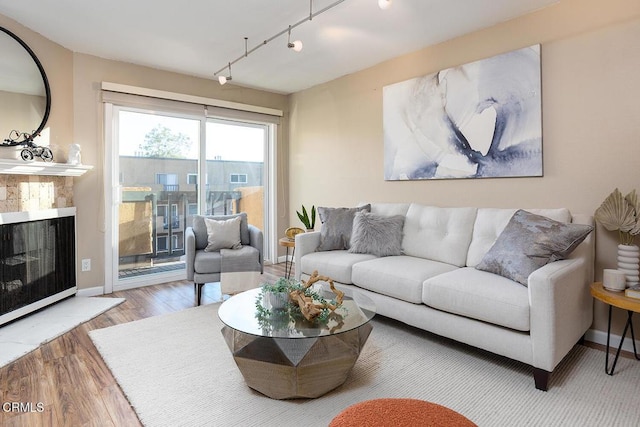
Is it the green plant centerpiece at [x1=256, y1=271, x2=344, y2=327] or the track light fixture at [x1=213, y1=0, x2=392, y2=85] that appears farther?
the track light fixture at [x1=213, y1=0, x2=392, y2=85]

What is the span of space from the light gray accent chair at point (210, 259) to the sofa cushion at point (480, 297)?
1.79 metres

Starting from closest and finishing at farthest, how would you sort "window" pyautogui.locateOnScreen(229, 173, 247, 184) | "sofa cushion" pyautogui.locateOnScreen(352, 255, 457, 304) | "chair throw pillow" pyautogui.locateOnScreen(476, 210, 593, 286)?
"chair throw pillow" pyautogui.locateOnScreen(476, 210, 593, 286), "sofa cushion" pyautogui.locateOnScreen(352, 255, 457, 304), "window" pyautogui.locateOnScreen(229, 173, 247, 184)

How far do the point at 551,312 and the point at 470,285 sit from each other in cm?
45

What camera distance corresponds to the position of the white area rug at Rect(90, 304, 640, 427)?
1.70 meters

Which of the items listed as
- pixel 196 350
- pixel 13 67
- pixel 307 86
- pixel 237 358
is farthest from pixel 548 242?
pixel 13 67

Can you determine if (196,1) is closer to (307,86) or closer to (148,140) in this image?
(148,140)

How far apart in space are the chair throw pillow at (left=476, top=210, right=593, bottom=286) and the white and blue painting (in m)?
0.66

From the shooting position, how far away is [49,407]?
69.9 inches

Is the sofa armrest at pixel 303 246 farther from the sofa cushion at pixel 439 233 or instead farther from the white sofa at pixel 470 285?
the sofa cushion at pixel 439 233

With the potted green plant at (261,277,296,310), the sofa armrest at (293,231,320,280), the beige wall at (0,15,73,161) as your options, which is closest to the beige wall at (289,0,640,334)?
the sofa armrest at (293,231,320,280)

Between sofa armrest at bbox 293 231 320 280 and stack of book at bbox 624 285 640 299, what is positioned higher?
sofa armrest at bbox 293 231 320 280

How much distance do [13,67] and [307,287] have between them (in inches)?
125

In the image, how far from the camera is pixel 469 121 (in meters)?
3.14

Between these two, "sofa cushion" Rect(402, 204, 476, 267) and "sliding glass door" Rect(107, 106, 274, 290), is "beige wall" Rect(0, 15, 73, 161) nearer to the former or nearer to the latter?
"sliding glass door" Rect(107, 106, 274, 290)
